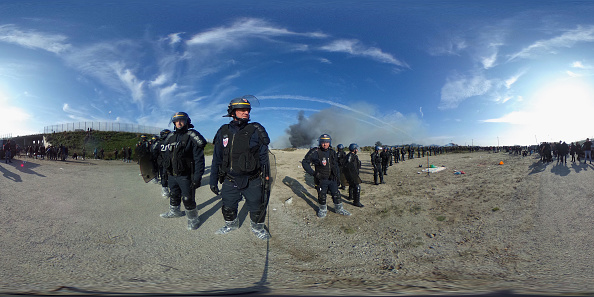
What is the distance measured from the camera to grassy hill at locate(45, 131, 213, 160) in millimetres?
12922

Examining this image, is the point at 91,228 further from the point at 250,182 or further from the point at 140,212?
the point at 250,182

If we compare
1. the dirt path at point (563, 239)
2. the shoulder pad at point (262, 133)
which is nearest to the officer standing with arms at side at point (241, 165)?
the shoulder pad at point (262, 133)

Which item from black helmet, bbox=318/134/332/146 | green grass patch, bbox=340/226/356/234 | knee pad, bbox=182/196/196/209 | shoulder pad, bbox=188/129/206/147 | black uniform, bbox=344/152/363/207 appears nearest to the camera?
knee pad, bbox=182/196/196/209

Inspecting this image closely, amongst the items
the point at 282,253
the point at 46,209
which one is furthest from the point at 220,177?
the point at 46,209

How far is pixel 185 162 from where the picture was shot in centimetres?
418

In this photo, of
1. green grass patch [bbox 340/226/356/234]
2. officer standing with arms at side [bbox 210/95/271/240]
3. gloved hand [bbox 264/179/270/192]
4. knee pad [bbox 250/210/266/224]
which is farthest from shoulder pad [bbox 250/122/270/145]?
green grass patch [bbox 340/226/356/234]

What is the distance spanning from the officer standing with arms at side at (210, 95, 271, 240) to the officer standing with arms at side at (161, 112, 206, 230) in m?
0.57

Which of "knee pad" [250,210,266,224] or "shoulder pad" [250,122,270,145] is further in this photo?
"knee pad" [250,210,266,224]

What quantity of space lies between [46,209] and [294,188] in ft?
21.4

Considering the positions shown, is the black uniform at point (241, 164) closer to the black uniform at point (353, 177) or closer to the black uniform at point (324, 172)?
the black uniform at point (324, 172)

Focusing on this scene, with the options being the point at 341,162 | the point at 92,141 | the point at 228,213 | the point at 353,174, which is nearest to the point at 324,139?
the point at 353,174

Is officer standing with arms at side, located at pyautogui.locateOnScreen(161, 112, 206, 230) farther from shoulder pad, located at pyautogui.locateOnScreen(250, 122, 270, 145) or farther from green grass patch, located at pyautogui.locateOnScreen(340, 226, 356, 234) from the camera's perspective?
green grass patch, located at pyautogui.locateOnScreen(340, 226, 356, 234)

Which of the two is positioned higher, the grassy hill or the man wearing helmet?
the grassy hill

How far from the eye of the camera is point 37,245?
3012 mm
